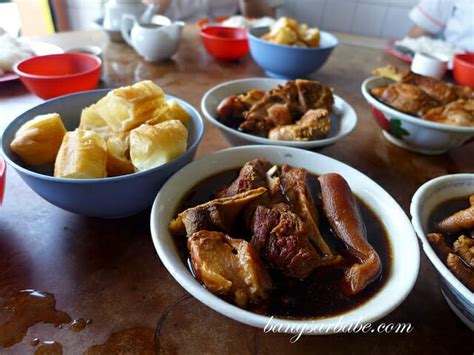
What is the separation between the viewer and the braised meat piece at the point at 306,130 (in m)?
1.04

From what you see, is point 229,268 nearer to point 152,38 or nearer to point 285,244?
point 285,244

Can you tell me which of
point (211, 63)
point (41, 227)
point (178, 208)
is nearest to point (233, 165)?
point (178, 208)

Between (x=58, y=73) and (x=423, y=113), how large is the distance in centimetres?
139

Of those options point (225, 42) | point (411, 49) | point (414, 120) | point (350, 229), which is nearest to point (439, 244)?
point (350, 229)

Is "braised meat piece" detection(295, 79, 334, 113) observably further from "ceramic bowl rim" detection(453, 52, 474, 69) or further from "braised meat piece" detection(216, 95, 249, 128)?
"ceramic bowl rim" detection(453, 52, 474, 69)

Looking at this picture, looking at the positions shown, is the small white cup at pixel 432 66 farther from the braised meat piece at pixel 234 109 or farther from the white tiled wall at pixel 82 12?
the white tiled wall at pixel 82 12

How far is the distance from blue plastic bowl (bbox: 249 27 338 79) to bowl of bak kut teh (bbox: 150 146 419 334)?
867mm

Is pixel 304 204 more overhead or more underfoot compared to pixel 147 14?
more underfoot

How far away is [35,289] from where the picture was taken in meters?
0.69

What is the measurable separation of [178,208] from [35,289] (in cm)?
32

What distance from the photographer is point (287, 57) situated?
5.24 ft

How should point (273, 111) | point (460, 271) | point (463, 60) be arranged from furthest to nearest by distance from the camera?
→ 1. point (463, 60)
2. point (273, 111)
3. point (460, 271)

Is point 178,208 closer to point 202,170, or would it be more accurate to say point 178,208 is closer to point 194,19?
point 202,170

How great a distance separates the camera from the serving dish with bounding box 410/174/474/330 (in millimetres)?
582
